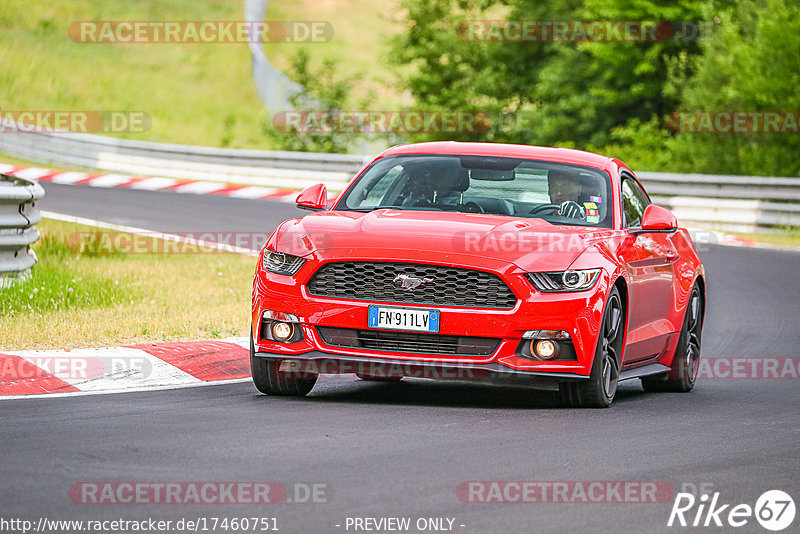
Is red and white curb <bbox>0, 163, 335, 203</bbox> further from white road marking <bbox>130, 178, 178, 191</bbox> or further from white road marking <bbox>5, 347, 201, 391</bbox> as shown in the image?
white road marking <bbox>5, 347, 201, 391</bbox>

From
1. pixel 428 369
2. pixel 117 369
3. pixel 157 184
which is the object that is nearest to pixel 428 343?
pixel 428 369

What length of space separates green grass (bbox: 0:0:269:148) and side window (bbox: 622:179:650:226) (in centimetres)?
3964

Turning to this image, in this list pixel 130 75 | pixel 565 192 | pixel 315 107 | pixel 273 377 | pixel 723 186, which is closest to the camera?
pixel 273 377

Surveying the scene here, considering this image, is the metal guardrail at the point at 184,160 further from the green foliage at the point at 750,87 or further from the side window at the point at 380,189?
the side window at the point at 380,189

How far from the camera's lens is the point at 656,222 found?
927 cm

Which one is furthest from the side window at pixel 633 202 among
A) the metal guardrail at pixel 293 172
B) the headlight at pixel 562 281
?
the metal guardrail at pixel 293 172

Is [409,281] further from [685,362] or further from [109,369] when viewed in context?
[685,362]

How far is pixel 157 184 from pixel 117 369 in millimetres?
20487

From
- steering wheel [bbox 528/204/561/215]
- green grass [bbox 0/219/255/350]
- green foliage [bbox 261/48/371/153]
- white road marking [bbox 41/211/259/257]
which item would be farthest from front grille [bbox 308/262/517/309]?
green foliage [bbox 261/48/371/153]

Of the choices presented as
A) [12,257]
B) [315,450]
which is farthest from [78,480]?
[12,257]

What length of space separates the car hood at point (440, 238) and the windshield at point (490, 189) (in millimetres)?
360

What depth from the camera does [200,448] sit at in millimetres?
6680

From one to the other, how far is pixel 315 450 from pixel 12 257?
619 cm

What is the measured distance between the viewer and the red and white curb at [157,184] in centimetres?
2808
